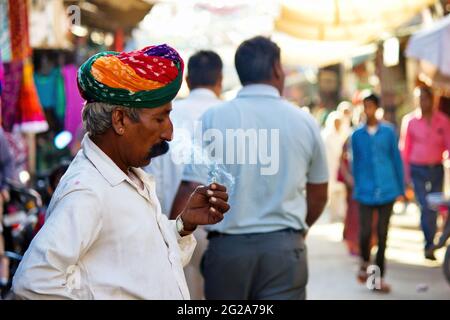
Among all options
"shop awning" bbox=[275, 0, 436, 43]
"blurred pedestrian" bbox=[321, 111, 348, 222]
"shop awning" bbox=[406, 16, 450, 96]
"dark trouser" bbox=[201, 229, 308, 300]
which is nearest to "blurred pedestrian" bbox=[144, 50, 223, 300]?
"dark trouser" bbox=[201, 229, 308, 300]

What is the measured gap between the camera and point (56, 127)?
→ 1002cm

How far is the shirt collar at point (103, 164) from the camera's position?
275 cm

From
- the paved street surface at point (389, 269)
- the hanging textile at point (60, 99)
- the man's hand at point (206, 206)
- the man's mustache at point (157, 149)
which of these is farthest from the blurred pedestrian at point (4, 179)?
the man's mustache at point (157, 149)

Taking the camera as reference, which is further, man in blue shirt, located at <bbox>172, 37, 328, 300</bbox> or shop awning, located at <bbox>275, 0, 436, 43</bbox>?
shop awning, located at <bbox>275, 0, 436, 43</bbox>

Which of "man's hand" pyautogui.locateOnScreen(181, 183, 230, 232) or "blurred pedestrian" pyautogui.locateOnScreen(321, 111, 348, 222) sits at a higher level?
"man's hand" pyautogui.locateOnScreen(181, 183, 230, 232)

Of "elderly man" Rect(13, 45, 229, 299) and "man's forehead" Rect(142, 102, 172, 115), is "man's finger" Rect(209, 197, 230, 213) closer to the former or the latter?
"elderly man" Rect(13, 45, 229, 299)

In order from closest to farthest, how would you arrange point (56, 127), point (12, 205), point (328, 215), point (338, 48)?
point (12, 205), point (56, 127), point (328, 215), point (338, 48)

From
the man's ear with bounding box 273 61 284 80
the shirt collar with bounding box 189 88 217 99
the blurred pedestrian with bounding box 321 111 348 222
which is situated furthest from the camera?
the blurred pedestrian with bounding box 321 111 348 222

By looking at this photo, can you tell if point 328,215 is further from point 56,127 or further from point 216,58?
point 216,58

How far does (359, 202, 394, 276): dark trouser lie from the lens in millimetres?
8578

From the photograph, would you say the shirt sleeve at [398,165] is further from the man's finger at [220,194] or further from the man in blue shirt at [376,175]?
the man's finger at [220,194]
